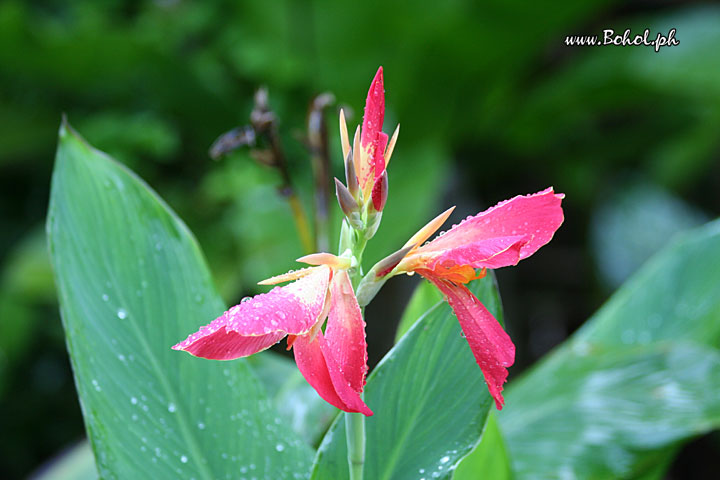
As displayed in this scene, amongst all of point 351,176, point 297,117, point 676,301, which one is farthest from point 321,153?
point 297,117

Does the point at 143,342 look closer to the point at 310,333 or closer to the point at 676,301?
the point at 310,333

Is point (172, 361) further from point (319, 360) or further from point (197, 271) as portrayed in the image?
point (319, 360)

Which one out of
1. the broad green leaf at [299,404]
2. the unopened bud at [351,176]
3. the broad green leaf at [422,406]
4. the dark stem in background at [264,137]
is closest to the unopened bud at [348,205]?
the unopened bud at [351,176]

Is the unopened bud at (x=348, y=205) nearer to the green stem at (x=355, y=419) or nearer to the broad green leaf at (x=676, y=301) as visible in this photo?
the green stem at (x=355, y=419)

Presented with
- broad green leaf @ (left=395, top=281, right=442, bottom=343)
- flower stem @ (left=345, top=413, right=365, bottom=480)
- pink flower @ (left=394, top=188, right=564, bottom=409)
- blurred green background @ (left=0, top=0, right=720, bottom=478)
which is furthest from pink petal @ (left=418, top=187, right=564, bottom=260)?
blurred green background @ (left=0, top=0, right=720, bottom=478)

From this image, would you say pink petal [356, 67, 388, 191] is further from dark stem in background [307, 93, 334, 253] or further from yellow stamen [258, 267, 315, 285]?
dark stem in background [307, 93, 334, 253]
